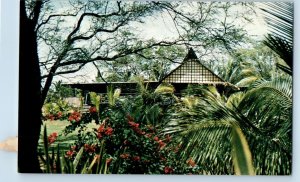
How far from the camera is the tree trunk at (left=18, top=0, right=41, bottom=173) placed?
115 inches

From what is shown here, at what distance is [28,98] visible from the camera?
2.92 metres

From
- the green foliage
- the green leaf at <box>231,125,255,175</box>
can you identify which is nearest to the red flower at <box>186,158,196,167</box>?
the green leaf at <box>231,125,255,175</box>

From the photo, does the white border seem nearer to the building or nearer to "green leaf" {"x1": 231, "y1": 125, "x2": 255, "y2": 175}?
"green leaf" {"x1": 231, "y1": 125, "x2": 255, "y2": 175}

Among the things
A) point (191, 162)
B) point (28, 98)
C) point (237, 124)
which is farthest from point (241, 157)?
point (28, 98)

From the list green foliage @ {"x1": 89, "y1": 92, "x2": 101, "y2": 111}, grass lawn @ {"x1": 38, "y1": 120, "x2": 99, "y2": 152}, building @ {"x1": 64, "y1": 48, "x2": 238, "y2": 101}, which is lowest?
grass lawn @ {"x1": 38, "y1": 120, "x2": 99, "y2": 152}

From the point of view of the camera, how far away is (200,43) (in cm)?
298

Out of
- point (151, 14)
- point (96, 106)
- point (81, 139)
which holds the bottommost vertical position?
point (81, 139)

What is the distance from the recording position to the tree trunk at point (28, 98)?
291cm

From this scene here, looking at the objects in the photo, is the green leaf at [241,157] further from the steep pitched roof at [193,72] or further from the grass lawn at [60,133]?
the grass lawn at [60,133]

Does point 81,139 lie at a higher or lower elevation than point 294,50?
lower

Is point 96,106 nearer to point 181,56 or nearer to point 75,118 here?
point 75,118

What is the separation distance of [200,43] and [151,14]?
A: 0.37 m

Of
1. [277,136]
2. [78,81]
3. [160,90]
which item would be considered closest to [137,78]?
[160,90]
